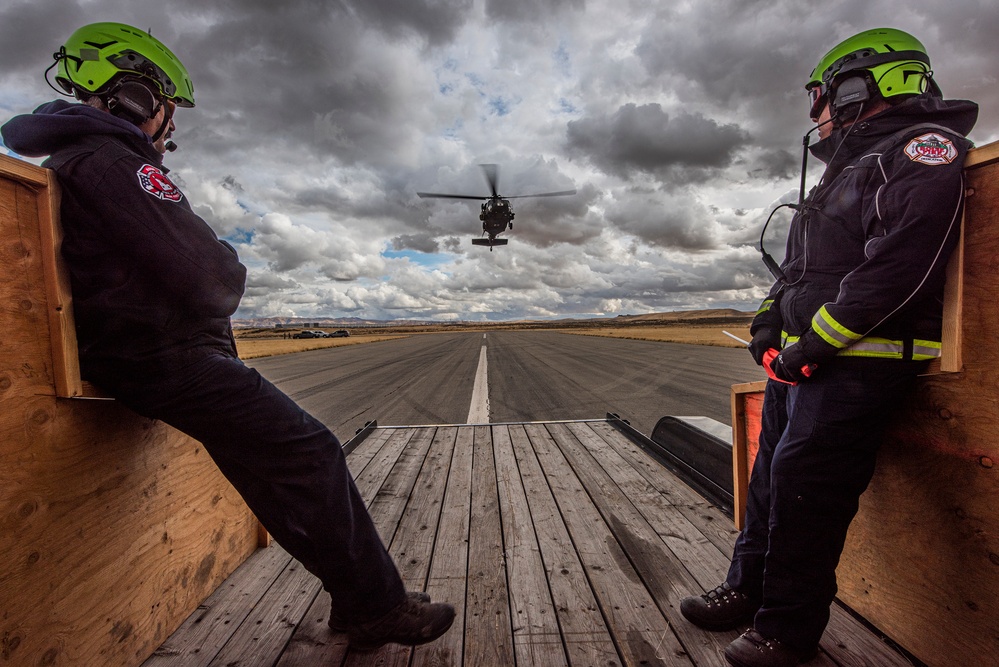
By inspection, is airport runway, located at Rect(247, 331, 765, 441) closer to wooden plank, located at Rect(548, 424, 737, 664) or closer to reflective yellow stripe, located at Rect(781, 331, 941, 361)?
wooden plank, located at Rect(548, 424, 737, 664)

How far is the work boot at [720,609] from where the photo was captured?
5.70 ft

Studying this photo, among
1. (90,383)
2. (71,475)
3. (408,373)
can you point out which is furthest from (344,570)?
(408,373)

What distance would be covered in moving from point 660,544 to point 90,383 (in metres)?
2.56

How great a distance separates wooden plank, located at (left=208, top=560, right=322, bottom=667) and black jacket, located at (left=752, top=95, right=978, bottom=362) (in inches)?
88.3

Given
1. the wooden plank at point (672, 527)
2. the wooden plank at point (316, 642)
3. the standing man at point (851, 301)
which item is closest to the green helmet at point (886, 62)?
the standing man at point (851, 301)

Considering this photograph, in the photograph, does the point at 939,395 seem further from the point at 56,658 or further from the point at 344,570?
the point at 56,658

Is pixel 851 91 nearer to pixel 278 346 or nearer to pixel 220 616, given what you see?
pixel 220 616

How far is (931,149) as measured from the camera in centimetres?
130

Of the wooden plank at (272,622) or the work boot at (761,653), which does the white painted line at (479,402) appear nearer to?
the wooden plank at (272,622)

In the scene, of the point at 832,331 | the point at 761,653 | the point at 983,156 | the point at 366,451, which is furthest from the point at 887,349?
the point at 366,451

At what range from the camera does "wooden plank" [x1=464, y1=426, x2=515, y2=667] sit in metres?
1.64

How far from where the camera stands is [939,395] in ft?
4.59

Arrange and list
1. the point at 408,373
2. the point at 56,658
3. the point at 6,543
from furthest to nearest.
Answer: the point at 408,373
the point at 56,658
the point at 6,543

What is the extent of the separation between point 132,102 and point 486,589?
241 centimetres
